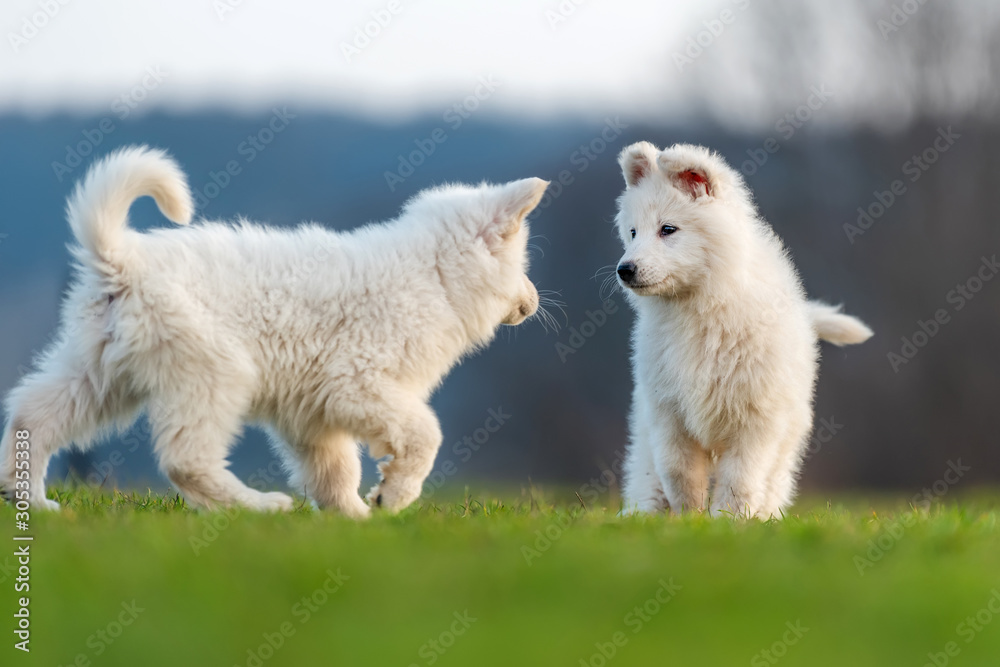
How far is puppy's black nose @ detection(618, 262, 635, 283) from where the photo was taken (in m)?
4.47

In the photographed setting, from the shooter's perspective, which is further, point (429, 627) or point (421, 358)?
point (421, 358)

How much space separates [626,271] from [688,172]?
65cm

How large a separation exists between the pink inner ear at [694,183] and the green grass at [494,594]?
1.80 m

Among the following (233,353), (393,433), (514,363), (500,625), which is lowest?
(514,363)

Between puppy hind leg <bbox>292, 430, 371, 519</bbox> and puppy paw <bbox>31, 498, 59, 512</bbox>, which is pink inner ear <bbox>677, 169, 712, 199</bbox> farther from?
puppy paw <bbox>31, 498, 59, 512</bbox>

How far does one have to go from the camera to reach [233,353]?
4.18 metres

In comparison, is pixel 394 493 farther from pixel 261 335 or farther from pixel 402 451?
pixel 261 335

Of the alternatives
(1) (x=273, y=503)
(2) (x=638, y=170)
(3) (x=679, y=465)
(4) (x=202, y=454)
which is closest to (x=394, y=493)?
(1) (x=273, y=503)

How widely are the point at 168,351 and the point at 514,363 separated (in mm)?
12773

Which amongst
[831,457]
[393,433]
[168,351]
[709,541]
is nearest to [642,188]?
[393,433]

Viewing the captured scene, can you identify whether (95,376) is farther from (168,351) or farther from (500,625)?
(500,625)

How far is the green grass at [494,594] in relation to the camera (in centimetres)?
240

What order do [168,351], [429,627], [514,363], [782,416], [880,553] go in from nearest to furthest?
1. [429,627]
2. [880,553]
3. [168,351]
4. [782,416]
5. [514,363]

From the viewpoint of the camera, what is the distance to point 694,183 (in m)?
4.74
